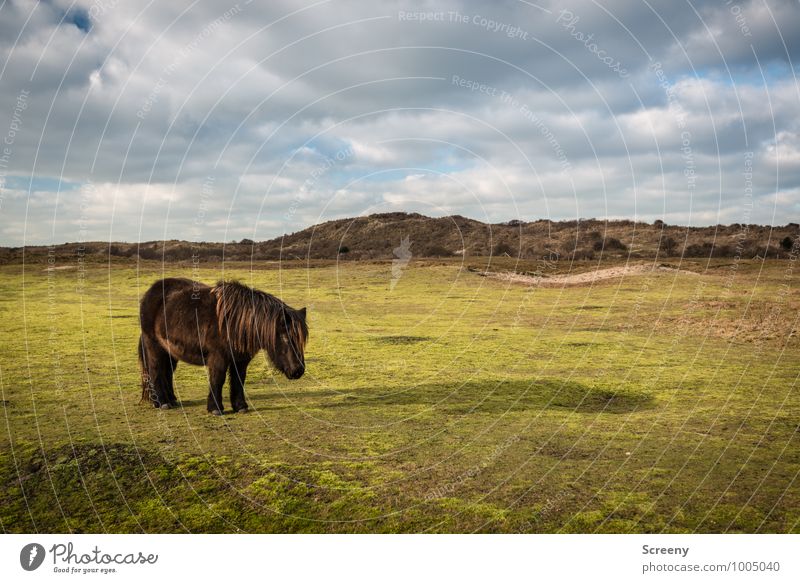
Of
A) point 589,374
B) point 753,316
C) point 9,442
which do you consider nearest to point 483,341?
point 589,374

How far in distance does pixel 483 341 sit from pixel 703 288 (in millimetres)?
22216

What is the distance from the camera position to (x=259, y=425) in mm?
9648

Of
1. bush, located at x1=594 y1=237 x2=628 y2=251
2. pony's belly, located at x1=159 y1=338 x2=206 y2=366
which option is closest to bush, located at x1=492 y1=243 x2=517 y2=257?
bush, located at x1=594 y1=237 x2=628 y2=251

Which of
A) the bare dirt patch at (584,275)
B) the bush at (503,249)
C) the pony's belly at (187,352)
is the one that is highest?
the bush at (503,249)

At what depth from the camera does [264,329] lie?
1048 centimetres

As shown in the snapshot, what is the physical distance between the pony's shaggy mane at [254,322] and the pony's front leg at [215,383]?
422mm

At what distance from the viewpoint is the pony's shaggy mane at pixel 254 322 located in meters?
10.5

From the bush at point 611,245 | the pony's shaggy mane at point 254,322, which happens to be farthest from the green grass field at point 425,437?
the bush at point 611,245

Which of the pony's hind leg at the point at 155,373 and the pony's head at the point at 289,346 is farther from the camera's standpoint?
the pony's hind leg at the point at 155,373
